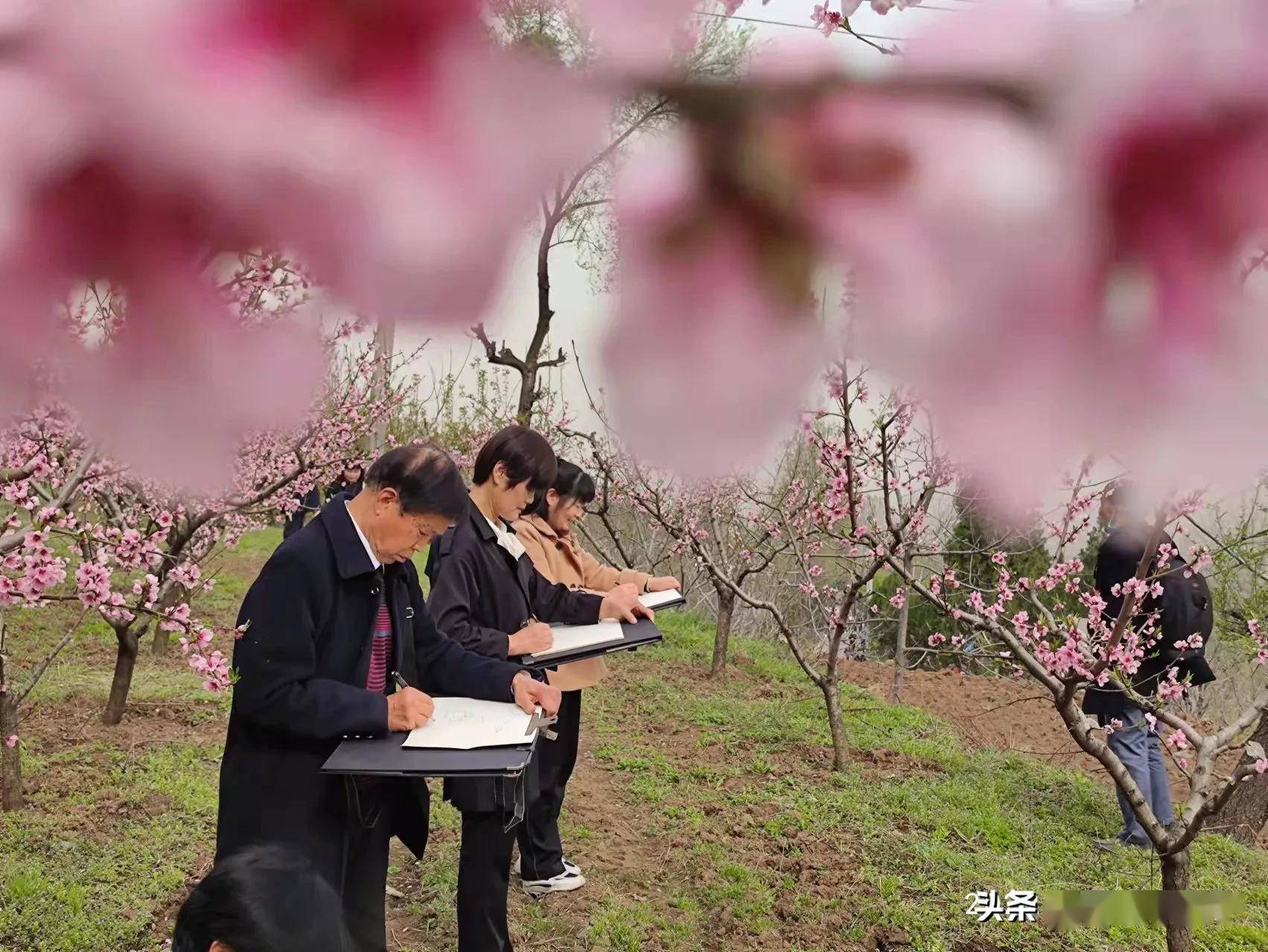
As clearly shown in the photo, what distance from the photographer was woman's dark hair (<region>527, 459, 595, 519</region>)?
3.48 meters

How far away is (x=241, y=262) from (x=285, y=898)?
1.70m

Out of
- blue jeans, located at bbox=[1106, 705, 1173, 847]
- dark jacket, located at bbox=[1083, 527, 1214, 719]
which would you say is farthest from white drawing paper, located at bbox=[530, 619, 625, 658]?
blue jeans, located at bbox=[1106, 705, 1173, 847]

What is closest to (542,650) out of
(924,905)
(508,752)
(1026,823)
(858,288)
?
(508,752)

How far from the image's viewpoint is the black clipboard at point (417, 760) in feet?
5.66

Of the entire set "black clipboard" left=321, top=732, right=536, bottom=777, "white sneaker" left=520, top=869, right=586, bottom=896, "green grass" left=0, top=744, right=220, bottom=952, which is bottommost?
"white sneaker" left=520, top=869, right=586, bottom=896

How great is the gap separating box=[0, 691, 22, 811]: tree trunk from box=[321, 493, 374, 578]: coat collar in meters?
→ 3.04

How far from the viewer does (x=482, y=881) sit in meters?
2.48

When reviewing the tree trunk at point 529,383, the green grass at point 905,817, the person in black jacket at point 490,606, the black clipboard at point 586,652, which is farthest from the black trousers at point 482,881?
the tree trunk at point 529,383

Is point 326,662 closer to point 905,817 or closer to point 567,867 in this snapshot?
point 567,867

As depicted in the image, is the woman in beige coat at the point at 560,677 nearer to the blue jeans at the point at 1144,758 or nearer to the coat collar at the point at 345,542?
the coat collar at the point at 345,542

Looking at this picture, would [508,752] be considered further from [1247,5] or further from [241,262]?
[1247,5]

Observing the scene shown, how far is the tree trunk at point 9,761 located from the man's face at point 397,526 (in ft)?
10.2

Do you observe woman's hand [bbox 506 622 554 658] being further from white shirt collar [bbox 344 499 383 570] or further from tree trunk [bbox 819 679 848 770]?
tree trunk [bbox 819 679 848 770]

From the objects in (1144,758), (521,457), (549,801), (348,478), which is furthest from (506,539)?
(348,478)
